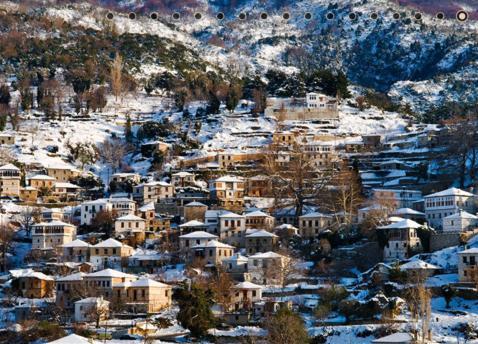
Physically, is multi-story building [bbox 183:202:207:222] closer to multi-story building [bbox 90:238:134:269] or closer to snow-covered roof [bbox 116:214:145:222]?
snow-covered roof [bbox 116:214:145:222]

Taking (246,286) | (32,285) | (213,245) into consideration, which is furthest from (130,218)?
(246,286)

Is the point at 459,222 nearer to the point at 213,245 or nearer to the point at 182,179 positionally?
the point at 213,245

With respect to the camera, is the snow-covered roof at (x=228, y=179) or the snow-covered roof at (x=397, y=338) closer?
the snow-covered roof at (x=397, y=338)

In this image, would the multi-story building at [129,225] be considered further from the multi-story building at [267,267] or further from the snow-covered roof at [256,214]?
the multi-story building at [267,267]

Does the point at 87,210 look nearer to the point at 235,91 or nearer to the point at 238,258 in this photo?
the point at 238,258

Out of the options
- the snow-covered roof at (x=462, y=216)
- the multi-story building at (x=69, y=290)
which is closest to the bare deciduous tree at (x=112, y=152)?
the multi-story building at (x=69, y=290)

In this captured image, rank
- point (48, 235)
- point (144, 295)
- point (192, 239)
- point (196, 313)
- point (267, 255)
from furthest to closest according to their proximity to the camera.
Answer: point (48, 235) < point (192, 239) < point (267, 255) < point (144, 295) < point (196, 313)

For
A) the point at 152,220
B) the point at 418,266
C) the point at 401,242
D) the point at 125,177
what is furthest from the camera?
the point at 125,177
